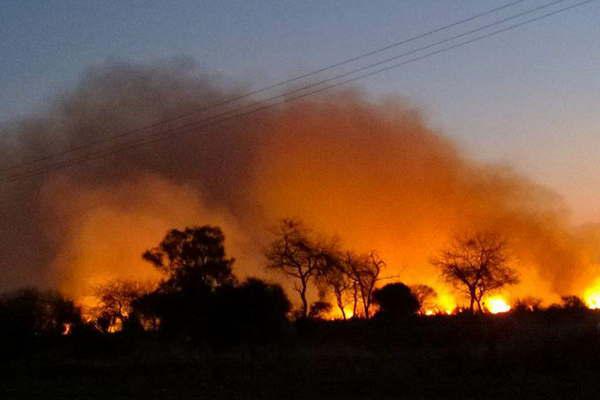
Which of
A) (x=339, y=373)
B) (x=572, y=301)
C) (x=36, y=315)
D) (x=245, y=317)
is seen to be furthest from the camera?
(x=572, y=301)

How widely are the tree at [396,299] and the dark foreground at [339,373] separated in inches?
1489

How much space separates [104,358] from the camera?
55.3 m

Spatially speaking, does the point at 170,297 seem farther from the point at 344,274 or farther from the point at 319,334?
the point at 344,274

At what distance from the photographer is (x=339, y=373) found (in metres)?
33.0

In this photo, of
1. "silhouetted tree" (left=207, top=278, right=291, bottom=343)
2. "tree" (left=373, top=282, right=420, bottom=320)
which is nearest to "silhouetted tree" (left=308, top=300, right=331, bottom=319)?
"tree" (left=373, top=282, right=420, bottom=320)

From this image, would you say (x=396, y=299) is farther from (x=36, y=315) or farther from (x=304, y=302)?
(x=36, y=315)

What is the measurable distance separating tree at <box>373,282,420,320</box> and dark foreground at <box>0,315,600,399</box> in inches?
1489

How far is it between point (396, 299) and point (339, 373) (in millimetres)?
62352

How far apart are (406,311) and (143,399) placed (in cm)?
6573

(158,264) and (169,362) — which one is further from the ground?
(158,264)

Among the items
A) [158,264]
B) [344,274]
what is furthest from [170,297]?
[344,274]

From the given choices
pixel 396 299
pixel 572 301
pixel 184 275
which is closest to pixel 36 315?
pixel 184 275

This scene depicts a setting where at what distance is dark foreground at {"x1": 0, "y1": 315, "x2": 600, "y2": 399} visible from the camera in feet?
88.5

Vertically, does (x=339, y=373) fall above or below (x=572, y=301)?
below
